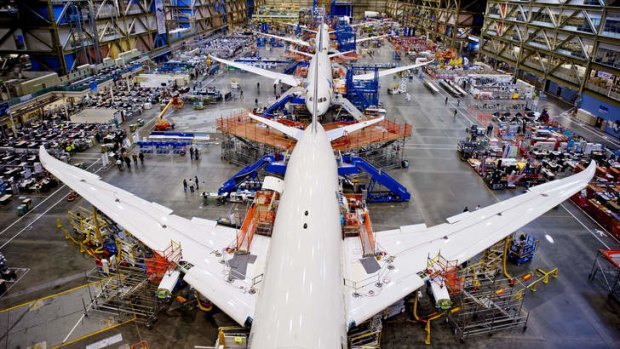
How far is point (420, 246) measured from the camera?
2300 cm

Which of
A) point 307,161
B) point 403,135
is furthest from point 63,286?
point 403,135

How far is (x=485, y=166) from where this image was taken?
135 ft

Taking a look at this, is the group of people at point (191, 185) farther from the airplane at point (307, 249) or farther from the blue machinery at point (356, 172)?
the airplane at point (307, 249)

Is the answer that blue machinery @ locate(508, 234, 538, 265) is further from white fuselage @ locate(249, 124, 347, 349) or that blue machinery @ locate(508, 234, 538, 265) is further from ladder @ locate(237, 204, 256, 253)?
ladder @ locate(237, 204, 256, 253)

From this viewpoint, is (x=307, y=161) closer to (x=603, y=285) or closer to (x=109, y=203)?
(x=109, y=203)

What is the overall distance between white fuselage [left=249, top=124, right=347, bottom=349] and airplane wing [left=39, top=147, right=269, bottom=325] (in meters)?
3.43

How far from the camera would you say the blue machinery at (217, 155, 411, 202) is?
34188mm

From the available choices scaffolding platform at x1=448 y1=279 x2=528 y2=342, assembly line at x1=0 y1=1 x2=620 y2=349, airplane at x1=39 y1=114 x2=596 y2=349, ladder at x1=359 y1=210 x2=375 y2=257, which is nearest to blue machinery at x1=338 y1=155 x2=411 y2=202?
assembly line at x1=0 y1=1 x2=620 y2=349

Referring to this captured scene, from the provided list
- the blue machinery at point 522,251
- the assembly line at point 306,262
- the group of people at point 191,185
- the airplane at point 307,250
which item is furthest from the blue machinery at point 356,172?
the blue machinery at point 522,251

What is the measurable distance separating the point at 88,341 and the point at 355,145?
91.8 feet

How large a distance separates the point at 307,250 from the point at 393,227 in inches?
661

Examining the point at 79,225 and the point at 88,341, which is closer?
the point at 88,341

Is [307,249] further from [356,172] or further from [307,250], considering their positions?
[356,172]

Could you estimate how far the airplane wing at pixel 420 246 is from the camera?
1925 centimetres
